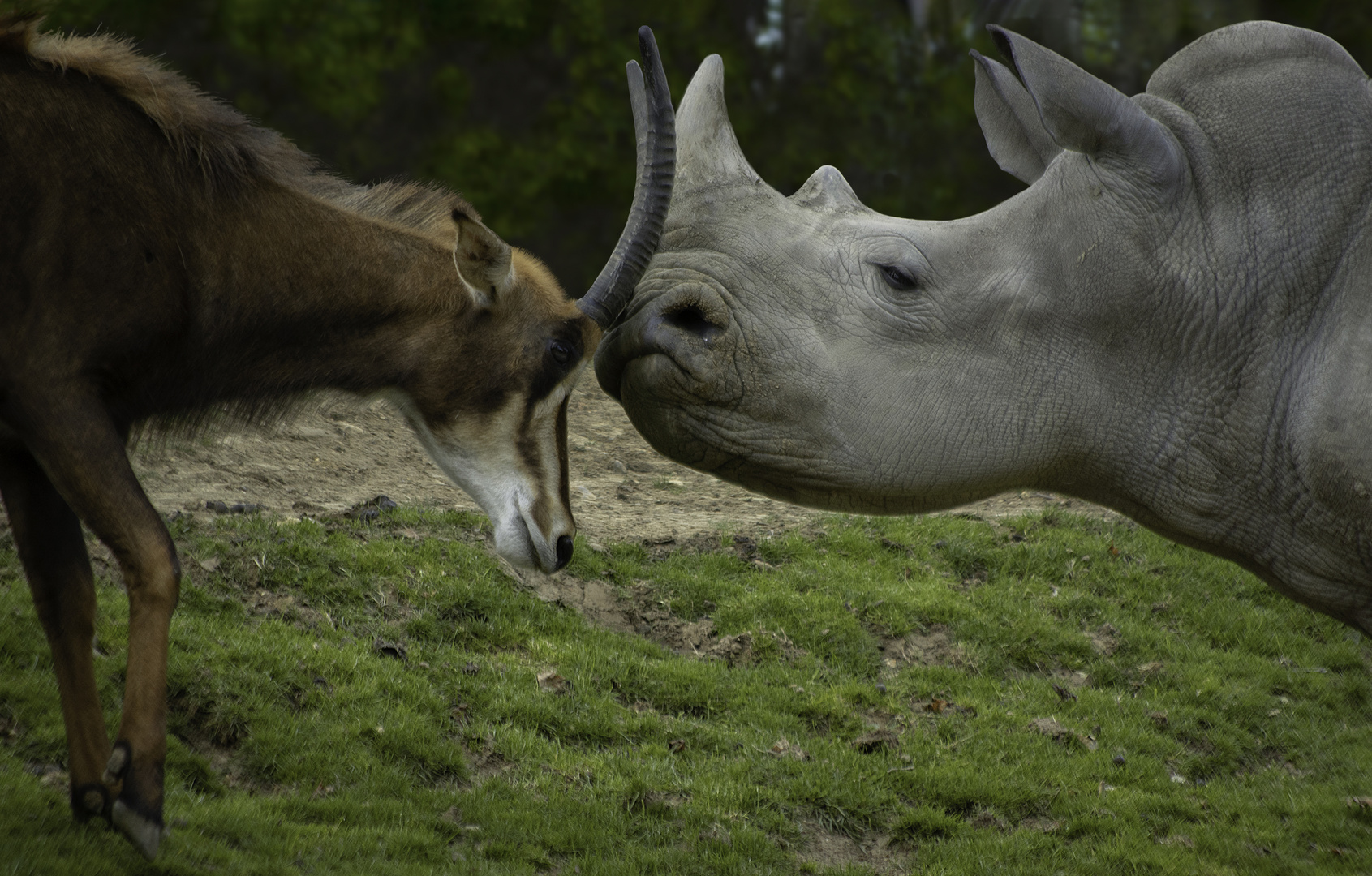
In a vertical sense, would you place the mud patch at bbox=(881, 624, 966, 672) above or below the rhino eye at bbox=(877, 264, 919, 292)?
below

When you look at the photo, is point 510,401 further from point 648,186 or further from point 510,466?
point 648,186

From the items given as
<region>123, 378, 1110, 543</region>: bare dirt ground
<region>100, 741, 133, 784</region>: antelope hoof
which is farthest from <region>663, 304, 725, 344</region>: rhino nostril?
<region>123, 378, 1110, 543</region>: bare dirt ground

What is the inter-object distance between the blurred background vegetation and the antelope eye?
732 centimetres

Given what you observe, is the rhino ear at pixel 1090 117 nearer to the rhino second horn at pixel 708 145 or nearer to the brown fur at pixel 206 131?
the rhino second horn at pixel 708 145

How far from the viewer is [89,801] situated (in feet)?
12.5

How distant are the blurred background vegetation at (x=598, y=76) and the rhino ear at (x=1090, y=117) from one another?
822 centimetres

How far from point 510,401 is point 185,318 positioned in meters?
1.08

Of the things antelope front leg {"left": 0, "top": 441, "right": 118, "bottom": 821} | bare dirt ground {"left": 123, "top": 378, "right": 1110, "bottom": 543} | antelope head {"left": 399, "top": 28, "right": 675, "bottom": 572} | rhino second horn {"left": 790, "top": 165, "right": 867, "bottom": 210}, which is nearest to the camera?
antelope front leg {"left": 0, "top": 441, "right": 118, "bottom": 821}

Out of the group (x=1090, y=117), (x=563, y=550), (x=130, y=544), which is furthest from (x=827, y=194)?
(x=130, y=544)

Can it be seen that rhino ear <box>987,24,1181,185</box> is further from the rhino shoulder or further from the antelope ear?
the antelope ear

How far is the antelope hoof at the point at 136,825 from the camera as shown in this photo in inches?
130

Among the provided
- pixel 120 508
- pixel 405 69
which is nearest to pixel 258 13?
pixel 405 69

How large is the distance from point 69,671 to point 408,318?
5.16ft

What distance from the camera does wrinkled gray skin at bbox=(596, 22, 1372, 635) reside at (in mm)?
3768
